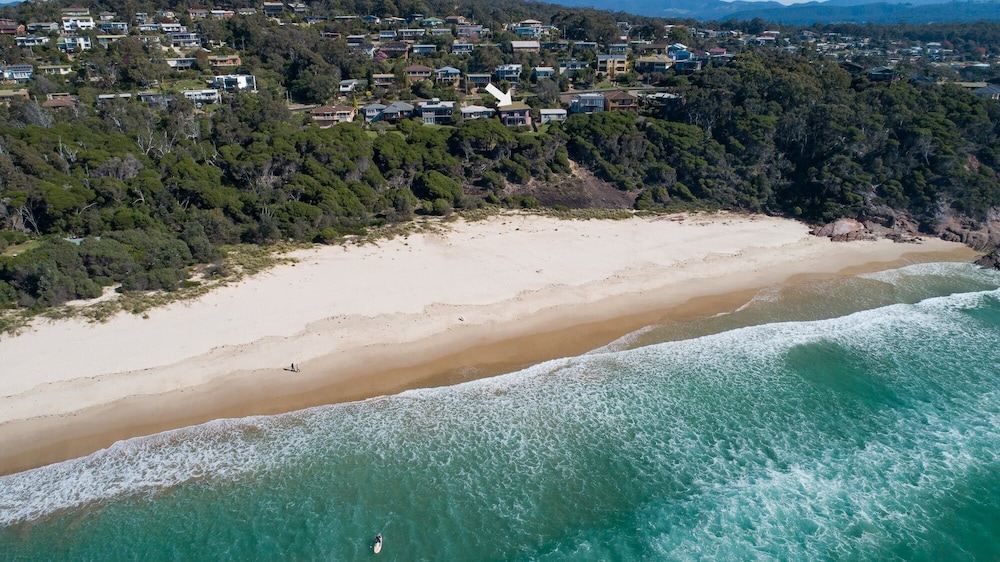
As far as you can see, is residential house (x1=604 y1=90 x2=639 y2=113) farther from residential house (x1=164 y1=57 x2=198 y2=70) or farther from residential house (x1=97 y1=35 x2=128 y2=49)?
residential house (x1=97 y1=35 x2=128 y2=49)

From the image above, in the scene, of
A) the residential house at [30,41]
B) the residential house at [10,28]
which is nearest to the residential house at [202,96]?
the residential house at [30,41]

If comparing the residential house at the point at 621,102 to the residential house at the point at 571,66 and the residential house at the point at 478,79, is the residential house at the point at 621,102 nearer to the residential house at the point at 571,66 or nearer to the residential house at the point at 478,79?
the residential house at the point at 571,66

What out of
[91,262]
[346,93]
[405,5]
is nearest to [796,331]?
[91,262]

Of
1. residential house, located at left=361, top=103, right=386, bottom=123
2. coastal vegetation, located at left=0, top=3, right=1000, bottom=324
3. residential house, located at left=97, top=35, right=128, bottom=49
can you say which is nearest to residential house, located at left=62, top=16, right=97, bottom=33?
residential house, located at left=97, top=35, right=128, bottom=49

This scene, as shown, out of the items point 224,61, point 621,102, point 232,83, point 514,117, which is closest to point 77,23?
point 224,61

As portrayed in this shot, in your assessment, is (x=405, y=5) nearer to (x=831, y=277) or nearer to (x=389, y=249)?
(x=389, y=249)

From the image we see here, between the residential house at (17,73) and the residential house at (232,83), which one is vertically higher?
the residential house at (17,73)
